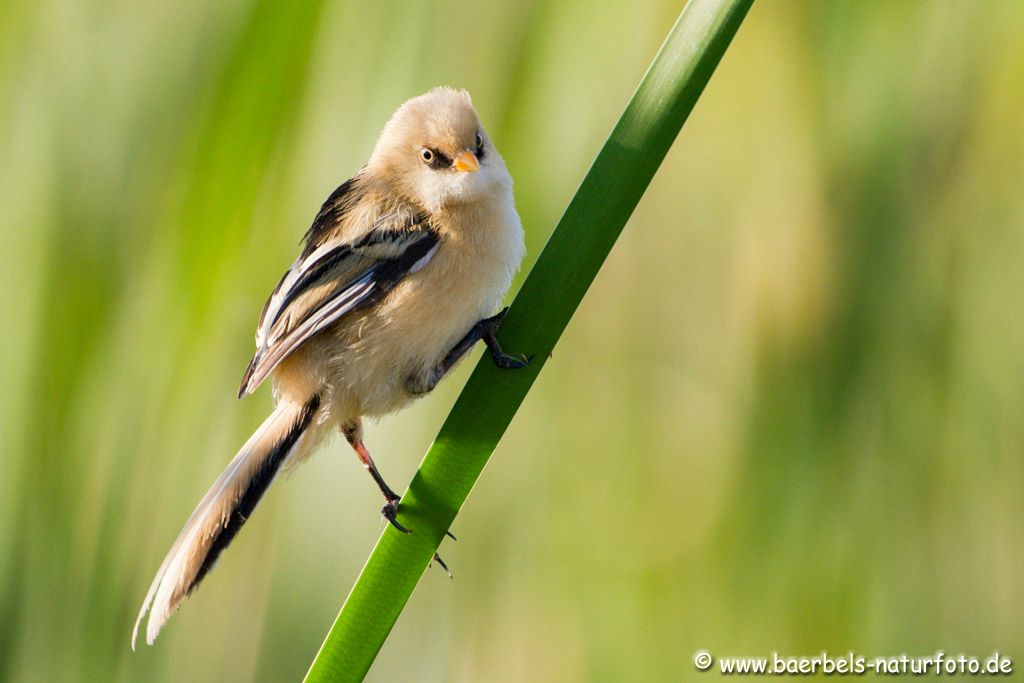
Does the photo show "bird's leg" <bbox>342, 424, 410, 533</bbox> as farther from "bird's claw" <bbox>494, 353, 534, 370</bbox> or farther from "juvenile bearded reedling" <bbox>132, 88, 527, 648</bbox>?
"bird's claw" <bbox>494, 353, 534, 370</bbox>

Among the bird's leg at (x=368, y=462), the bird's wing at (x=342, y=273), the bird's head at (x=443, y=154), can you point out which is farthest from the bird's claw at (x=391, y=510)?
the bird's head at (x=443, y=154)

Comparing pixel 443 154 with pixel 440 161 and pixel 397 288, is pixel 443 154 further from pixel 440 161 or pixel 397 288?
pixel 397 288

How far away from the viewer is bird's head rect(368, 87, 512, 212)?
188cm

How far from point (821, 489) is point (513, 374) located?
522 mm

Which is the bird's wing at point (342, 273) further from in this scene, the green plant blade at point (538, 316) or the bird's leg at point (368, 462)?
the green plant blade at point (538, 316)

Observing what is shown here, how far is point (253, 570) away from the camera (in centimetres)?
170

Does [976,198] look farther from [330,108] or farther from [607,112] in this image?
[330,108]

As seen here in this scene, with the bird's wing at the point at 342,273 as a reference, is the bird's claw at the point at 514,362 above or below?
above

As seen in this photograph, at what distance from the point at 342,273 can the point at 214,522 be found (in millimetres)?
572

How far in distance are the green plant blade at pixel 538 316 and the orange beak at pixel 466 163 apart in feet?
1.85

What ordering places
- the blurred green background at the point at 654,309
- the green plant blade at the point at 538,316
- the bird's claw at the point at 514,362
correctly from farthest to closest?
the blurred green background at the point at 654,309
the bird's claw at the point at 514,362
the green plant blade at the point at 538,316

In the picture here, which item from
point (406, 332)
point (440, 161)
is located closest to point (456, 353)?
point (406, 332)

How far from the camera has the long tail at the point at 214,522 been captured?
56.6 inches

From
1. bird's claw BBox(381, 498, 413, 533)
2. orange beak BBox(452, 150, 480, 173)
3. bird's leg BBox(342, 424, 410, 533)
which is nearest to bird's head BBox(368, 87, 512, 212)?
orange beak BBox(452, 150, 480, 173)
